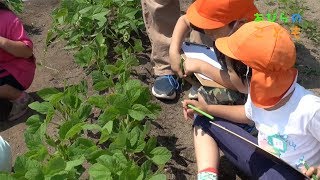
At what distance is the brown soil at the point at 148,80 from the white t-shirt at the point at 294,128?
0.45 meters

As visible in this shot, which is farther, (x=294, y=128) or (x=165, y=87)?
(x=165, y=87)

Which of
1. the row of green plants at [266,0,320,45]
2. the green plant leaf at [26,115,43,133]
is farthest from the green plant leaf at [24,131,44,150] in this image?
the row of green plants at [266,0,320,45]

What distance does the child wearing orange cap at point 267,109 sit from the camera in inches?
76.7

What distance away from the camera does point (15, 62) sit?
120 inches

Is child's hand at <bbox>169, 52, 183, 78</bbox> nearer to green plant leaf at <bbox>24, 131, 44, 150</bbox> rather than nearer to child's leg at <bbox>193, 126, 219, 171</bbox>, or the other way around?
child's leg at <bbox>193, 126, 219, 171</bbox>

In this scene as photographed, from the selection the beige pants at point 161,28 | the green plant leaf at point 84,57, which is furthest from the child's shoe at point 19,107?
the beige pants at point 161,28

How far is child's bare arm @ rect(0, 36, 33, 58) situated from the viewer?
289cm

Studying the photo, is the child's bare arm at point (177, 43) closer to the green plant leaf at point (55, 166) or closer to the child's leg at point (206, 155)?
the child's leg at point (206, 155)

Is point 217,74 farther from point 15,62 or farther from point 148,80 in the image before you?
point 15,62

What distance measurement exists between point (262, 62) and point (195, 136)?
70 centimetres

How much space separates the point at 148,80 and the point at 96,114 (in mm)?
432

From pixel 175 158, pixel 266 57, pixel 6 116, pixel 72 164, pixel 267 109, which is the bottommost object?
pixel 6 116

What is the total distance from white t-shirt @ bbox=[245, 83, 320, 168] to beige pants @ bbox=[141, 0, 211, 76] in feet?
3.23

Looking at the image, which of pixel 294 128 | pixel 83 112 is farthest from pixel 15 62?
pixel 294 128
